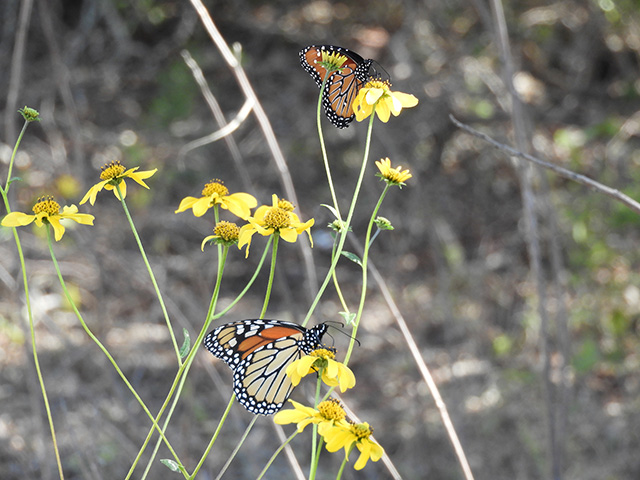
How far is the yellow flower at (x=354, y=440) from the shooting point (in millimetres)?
641

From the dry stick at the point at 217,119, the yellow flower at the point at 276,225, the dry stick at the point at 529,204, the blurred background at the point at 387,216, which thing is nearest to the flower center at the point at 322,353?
the yellow flower at the point at 276,225

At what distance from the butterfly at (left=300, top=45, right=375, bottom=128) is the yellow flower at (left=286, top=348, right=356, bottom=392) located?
31cm

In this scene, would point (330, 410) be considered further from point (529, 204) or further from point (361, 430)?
point (529, 204)

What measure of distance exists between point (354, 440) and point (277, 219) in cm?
23

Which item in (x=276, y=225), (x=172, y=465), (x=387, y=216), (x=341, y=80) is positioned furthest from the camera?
(x=387, y=216)

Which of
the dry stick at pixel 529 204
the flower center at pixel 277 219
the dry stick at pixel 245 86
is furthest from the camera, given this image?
the dry stick at pixel 529 204

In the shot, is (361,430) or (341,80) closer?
(361,430)

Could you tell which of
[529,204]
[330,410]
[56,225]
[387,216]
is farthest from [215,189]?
[387,216]

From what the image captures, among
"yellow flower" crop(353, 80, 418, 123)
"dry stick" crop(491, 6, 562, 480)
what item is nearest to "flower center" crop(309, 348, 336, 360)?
"yellow flower" crop(353, 80, 418, 123)

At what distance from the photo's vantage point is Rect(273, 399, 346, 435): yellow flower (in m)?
0.66

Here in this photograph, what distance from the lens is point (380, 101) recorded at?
2.54 feet

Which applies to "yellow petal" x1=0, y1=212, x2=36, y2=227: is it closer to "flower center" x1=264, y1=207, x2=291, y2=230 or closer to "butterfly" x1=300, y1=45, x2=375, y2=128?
"flower center" x1=264, y1=207, x2=291, y2=230

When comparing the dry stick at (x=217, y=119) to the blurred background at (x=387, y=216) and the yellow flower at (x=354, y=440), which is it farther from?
the blurred background at (x=387, y=216)

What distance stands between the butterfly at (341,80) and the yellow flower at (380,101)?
6 centimetres
